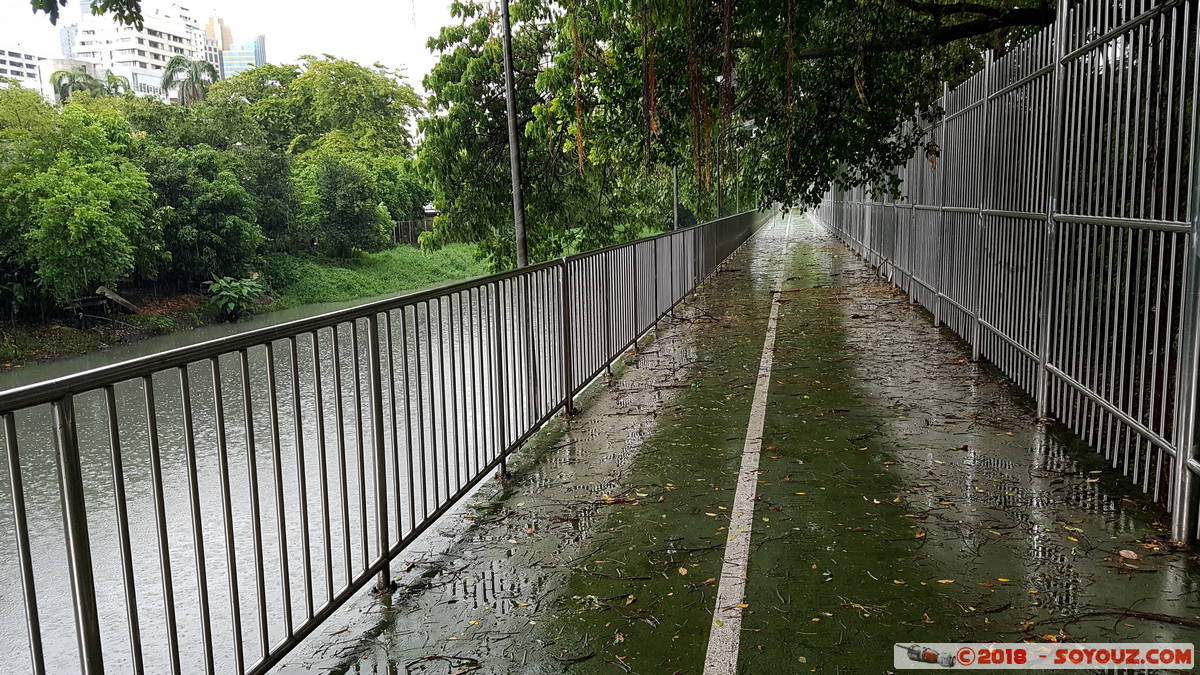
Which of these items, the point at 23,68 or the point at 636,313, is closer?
the point at 636,313

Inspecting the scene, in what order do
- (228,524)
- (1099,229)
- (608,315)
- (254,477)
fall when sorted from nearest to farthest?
(228,524), (254,477), (1099,229), (608,315)

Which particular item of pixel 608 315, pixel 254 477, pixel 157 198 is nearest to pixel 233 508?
pixel 254 477

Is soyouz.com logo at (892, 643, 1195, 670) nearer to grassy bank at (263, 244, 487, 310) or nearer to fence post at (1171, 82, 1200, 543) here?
fence post at (1171, 82, 1200, 543)

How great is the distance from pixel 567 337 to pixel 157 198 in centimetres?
2899

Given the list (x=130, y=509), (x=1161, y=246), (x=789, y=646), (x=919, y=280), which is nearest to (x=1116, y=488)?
(x=1161, y=246)

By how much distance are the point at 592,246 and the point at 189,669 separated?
2199 centimetres

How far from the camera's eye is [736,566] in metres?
4.74

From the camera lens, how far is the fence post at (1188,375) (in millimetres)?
4746

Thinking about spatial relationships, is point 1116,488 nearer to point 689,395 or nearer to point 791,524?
point 791,524

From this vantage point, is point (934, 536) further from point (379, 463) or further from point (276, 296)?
point (276, 296)

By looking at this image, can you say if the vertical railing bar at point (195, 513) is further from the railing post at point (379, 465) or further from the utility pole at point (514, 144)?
the utility pole at point (514, 144)

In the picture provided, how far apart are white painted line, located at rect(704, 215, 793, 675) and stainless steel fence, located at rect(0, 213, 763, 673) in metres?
1.72

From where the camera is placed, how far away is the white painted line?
3.83 metres

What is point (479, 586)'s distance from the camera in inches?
181
